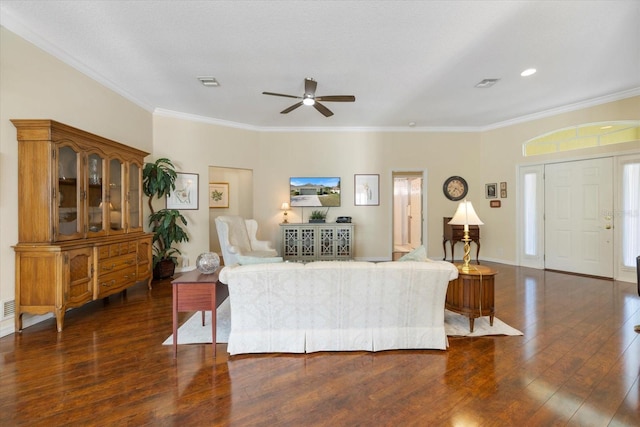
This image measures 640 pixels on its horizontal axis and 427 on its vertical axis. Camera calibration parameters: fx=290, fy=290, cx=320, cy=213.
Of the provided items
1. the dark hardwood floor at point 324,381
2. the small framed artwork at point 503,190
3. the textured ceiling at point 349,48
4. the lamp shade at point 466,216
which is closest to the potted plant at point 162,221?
the textured ceiling at point 349,48

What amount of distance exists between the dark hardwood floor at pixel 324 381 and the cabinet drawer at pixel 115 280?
48 centimetres

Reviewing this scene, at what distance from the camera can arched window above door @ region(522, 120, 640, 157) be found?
472 centimetres

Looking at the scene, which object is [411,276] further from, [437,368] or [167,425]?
[167,425]

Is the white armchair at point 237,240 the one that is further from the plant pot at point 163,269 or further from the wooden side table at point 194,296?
the wooden side table at point 194,296

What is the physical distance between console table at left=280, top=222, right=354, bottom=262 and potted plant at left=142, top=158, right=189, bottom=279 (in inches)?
80.4

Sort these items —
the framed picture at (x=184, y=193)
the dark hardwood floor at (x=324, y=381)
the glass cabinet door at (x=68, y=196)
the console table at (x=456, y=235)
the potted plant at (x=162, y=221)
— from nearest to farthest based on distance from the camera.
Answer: the dark hardwood floor at (x=324, y=381) → the glass cabinet door at (x=68, y=196) → the potted plant at (x=162, y=221) → the framed picture at (x=184, y=193) → the console table at (x=456, y=235)

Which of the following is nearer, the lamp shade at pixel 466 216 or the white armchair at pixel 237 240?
the lamp shade at pixel 466 216

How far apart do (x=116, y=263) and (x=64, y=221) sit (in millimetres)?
818

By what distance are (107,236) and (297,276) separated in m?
2.78

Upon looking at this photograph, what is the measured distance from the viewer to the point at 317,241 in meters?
6.26

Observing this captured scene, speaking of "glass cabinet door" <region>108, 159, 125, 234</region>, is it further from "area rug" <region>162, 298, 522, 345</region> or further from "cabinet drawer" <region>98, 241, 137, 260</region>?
"area rug" <region>162, 298, 522, 345</region>

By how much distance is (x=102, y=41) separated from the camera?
10.5ft

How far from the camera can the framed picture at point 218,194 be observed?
23.7 ft

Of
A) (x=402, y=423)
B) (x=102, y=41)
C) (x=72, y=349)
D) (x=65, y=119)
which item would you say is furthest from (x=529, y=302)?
(x=65, y=119)
